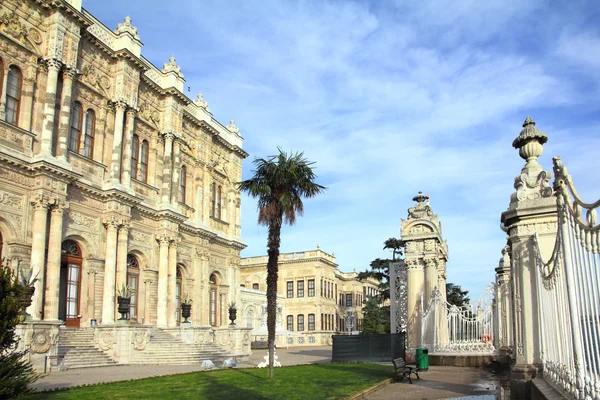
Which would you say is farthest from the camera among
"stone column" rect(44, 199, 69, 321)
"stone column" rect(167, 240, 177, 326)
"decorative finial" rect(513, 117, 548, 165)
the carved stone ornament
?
"stone column" rect(167, 240, 177, 326)

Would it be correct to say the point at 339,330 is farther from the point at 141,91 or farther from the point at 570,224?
the point at 570,224

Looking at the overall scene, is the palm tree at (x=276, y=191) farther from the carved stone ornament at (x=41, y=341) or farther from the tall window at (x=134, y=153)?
the tall window at (x=134, y=153)

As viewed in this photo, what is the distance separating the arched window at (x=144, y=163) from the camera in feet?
94.9

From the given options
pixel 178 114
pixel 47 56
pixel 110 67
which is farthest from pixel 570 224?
pixel 178 114

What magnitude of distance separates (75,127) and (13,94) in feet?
11.5

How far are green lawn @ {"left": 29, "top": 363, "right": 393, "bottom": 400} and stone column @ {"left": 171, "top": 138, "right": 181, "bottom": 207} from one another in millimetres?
16264

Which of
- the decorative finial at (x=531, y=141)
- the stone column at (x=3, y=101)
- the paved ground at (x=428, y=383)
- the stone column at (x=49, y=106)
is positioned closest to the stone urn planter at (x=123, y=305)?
the paved ground at (x=428, y=383)

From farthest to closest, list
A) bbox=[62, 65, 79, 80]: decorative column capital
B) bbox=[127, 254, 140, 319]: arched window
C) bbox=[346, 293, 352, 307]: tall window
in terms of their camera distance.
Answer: bbox=[346, 293, 352, 307]: tall window, bbox=[127, 254, 140, 319]: arched window, bbox=[62, 65, 79, 80]: decorative column capital

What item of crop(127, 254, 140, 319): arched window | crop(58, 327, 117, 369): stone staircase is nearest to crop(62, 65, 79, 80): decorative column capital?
crop(127, 254, 140, 319): arched window

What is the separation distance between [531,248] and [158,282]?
2364 centimetres

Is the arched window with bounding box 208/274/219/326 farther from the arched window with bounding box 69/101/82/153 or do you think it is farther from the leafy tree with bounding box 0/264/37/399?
the leafy tree with bounding box 0/264/37/399

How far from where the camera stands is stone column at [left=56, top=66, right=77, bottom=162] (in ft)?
73.3

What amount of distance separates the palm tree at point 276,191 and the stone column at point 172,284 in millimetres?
14772

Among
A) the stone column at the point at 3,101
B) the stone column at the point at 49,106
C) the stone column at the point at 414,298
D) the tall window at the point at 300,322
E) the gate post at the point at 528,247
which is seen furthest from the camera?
the tall window at the point at 300,322
